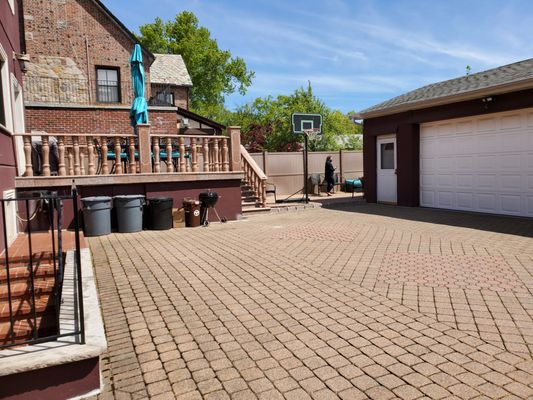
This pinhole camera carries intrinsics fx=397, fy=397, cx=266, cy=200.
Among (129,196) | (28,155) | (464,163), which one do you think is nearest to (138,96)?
(129,196)

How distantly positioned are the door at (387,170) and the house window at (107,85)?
39.9ft

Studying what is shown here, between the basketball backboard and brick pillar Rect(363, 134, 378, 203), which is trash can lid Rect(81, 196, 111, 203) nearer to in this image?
the basketball backboard

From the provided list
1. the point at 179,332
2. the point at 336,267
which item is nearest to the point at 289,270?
the point at 336,267

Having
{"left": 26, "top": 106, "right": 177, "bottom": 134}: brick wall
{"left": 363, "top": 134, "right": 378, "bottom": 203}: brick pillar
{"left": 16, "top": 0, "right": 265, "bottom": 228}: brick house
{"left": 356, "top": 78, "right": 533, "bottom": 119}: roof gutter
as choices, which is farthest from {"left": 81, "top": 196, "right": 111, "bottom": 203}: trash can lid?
{"left": 363, "top": 134, "right": 378, "bottom": 203}: brick pillar

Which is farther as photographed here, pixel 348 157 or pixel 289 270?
pixel 348 157

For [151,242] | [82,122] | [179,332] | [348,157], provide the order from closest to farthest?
[179,332] < [151,242] < [82,122] < [348,157]

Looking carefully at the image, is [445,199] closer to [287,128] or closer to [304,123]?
[304,123]

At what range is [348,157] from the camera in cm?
2058

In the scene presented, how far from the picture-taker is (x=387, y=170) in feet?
47.2

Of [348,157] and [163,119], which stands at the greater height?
[163,119]

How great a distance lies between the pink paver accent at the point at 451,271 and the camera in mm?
4980

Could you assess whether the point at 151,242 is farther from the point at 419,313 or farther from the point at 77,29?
the point at 77,29

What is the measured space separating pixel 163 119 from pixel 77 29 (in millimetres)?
5450

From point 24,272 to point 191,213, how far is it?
5540 mm
